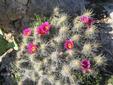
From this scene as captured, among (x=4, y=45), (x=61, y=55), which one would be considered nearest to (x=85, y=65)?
(x=61, y=55)

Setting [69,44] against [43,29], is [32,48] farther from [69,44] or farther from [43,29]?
[69,44]

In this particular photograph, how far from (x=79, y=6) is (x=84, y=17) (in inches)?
40.5

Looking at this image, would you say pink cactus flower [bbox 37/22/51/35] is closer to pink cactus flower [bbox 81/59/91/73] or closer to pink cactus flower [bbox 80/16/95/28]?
pink cactus flower [bbox 80/16/95/28]

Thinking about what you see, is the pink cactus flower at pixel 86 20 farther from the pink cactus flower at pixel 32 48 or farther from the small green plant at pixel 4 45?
the small green plant at pixel 4 45

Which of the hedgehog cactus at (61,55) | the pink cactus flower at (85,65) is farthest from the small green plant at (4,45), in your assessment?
the pink cactus flower at (85,65)

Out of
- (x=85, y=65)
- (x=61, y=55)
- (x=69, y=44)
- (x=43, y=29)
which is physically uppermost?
(x=43, y=29)

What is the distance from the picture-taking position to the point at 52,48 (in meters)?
4.51

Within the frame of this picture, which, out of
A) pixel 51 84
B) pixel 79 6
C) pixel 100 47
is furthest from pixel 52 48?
pixel 79 6

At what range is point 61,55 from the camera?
14.7 ft

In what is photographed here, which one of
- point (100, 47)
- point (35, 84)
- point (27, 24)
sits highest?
point (27, 24)

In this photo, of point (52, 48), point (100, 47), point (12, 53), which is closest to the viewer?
point (52, 48)

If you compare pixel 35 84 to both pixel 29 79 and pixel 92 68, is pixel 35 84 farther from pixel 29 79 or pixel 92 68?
pixel 92 68

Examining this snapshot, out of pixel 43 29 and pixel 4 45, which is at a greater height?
pixel 43 29

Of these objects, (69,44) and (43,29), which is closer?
(69,44)
